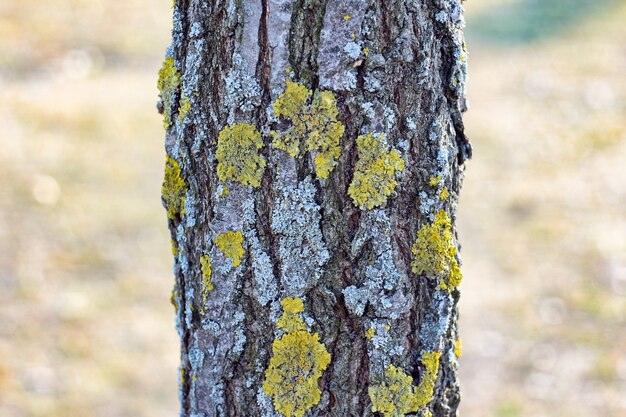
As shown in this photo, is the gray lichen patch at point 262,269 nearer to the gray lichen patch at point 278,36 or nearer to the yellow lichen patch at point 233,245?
the yellow lichen patch at point 233,245

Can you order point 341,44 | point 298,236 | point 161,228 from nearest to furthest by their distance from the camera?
1. point 341,44
2. point 298,236
3. point 161,228

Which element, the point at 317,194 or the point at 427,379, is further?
the point at 427,379

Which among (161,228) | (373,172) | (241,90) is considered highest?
(161,228)

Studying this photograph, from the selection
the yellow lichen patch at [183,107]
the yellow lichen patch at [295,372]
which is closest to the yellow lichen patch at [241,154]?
the yellow lichen patch at [183,107]

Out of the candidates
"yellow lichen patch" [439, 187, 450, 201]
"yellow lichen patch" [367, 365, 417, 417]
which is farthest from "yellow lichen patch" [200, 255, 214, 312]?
"yellow lichen patch" [439, 187, 450, 201]

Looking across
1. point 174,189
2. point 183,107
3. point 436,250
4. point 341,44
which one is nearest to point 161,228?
point 174,189

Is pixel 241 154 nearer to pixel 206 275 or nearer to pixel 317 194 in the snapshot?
pixel 317 194

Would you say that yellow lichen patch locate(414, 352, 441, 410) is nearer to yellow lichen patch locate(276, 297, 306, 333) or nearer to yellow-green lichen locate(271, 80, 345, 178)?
yellow lichen patch locate(276, 297, 306, 333)

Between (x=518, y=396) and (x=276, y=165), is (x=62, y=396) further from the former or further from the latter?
(x=276, y=165)
